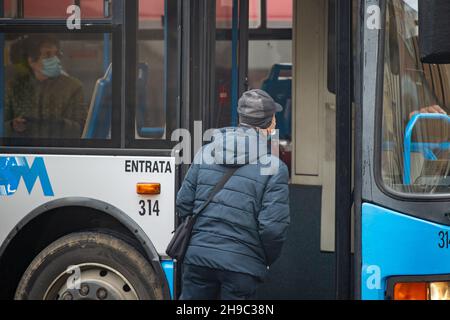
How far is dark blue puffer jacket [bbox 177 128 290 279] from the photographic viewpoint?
4.11 metres

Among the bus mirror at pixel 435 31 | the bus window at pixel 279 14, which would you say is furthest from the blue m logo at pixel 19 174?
the bus window at pixel 279 14

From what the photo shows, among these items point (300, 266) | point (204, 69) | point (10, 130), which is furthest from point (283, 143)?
A: point (10, 130)

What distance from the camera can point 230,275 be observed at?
13.6 ft

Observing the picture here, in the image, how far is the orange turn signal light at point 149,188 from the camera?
4.60m

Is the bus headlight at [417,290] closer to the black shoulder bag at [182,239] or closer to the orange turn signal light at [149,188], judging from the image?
the black shoulder bag at [182,239]

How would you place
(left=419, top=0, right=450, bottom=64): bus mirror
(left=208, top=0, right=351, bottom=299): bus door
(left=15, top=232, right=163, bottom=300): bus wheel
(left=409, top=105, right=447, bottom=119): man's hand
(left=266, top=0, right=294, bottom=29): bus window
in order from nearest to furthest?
(left=419, top=0, right=450, bottom=64): bus mirror
(left=409, top=105, right=447, bottom=119): man's hand
(left=15, top=232, right=163, bottom=300): bus wheel
(left=208, top=0, right=351, bottom=299): bus door
(left=266, top=0, right=294, bottom=29): bus window

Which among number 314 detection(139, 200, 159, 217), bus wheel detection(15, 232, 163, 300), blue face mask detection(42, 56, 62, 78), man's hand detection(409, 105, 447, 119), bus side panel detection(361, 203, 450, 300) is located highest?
blue face mask detection(42, 56, 62, 78)

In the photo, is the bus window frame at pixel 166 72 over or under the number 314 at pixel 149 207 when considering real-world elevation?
over

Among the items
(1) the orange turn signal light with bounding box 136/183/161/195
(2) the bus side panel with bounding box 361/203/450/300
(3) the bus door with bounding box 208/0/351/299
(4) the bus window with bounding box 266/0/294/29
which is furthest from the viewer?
(4) the bus window with bounding box 266/0/294/29

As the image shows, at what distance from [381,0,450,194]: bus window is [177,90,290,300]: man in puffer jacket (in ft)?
1.91

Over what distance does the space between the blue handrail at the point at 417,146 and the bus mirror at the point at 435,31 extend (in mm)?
733

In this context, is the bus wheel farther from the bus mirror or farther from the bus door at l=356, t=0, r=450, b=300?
the bus mirror

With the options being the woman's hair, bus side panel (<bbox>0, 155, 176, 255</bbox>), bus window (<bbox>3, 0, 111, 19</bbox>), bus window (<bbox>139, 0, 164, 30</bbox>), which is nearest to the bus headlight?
bus side panel (<bbox>0, 155, 176, 255</bbox>)

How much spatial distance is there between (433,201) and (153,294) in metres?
1.68
